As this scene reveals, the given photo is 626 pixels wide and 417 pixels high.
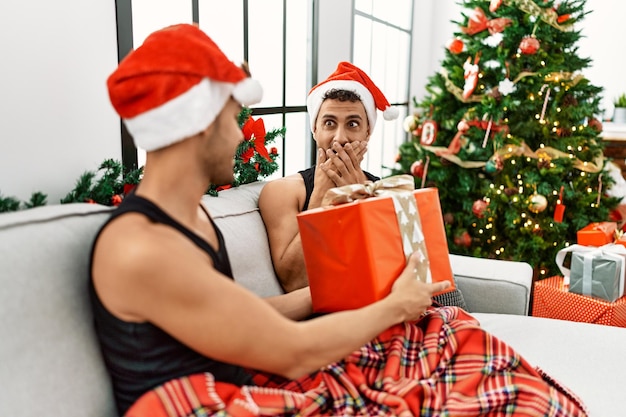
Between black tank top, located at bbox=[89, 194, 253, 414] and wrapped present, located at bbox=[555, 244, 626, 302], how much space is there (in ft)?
6.75

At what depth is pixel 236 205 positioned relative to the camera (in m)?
1.66

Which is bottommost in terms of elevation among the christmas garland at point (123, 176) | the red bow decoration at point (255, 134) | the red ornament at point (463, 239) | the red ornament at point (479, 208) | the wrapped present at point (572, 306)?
the wrapped present at point (572, 306)

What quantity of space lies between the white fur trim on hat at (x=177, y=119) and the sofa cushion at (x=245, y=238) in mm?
587

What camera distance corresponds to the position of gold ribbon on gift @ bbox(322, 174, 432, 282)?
122 centimetres

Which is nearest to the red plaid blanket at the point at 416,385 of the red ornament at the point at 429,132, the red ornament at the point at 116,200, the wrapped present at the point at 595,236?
the red ornament at the point at 116,200

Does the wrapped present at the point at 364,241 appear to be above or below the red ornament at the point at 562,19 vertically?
below

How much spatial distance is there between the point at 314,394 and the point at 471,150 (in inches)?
98.1

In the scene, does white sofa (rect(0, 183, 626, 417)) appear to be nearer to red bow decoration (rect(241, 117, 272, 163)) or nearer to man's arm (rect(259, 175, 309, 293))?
man's arm (rect(259, 175, 309, 293))

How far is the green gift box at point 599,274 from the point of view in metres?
2.40

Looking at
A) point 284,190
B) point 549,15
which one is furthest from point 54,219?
point 549,15

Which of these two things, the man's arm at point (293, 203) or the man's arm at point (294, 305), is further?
the man's arm at point (293, 203)

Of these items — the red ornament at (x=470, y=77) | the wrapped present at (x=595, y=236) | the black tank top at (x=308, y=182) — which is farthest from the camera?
the red ornament at (x=470, y=77)

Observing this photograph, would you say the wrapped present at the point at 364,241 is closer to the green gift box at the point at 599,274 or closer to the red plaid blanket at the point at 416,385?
the red plaid blanket at the point at 416,385

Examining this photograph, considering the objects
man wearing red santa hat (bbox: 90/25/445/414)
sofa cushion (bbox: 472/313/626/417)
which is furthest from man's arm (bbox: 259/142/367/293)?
sofa cushion (bbox: 472/313/626/417)
